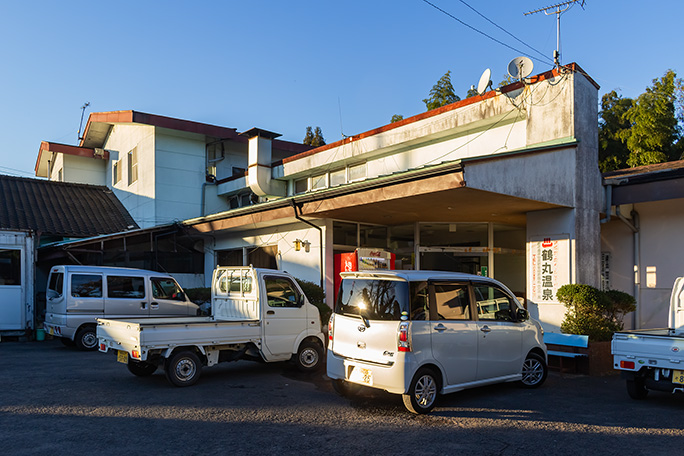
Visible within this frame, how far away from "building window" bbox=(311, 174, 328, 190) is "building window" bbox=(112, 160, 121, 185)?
10.7 metres

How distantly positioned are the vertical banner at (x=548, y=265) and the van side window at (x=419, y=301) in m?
5.57

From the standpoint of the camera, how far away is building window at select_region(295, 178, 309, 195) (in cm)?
1864

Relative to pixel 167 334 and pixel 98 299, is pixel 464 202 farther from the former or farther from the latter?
pixel 98 299

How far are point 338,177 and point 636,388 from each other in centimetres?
1129

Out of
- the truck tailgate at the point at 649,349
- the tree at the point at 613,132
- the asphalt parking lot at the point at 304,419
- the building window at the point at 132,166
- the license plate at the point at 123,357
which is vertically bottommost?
the asphalt parking lot at the point at 304,419

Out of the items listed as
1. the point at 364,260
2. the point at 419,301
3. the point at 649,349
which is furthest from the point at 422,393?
the point at 364,260

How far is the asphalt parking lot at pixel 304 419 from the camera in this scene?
5.54 meters

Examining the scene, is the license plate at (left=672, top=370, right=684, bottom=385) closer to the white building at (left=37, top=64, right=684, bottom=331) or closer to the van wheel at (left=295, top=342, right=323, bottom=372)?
the white building at (left=37, top=64, right=684, bottom=331)

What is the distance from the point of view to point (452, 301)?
24.6 feet

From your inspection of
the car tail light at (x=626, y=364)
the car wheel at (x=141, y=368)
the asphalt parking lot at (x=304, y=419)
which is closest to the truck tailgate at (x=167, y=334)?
the car wheel at (x=141, y=368)

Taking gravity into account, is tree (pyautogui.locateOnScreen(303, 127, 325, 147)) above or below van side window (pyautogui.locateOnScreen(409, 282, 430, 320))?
above

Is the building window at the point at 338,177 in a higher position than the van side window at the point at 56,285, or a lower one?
higher

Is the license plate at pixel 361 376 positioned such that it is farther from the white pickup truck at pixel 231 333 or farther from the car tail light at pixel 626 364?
the car tail light at pixel 626 364

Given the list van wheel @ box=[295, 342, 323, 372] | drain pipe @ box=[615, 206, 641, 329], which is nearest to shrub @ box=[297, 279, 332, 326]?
van wheel @ box=[295, 342, 323, 372]
